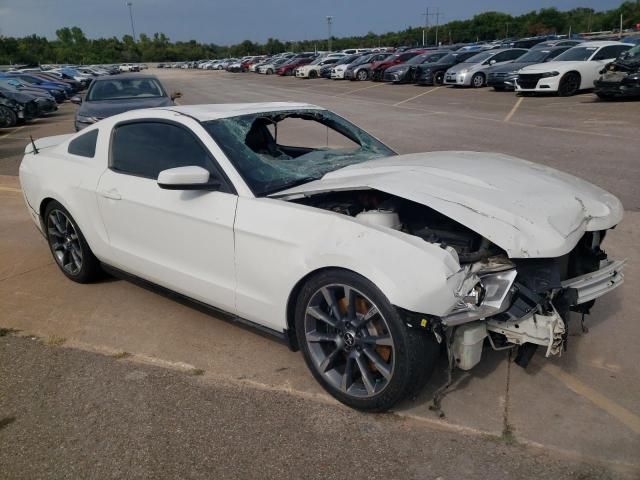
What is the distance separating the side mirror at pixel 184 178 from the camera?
322 cm

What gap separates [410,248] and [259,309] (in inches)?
41.0

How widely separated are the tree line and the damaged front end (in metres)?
89.2

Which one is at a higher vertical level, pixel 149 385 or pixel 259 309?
pixel 259 309

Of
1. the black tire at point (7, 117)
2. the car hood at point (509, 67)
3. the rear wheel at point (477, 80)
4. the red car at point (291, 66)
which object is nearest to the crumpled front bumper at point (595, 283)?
the car hood at point (509, 67)

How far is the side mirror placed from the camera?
3.22 meters

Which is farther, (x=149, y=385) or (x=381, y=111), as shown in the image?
(x=381, y=111)

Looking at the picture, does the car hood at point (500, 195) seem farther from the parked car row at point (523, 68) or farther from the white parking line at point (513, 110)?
the parked car row at point (523, 68)

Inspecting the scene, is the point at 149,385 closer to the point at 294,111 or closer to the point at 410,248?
the point at 410,248

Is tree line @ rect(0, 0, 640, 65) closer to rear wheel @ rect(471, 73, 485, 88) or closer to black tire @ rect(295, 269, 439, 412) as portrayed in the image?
rear wheel @ rect(471, 73, 485, 88)

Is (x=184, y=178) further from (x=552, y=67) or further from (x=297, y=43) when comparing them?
(x=297, y=43)

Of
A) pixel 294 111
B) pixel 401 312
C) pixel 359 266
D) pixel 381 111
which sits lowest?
pixel 381 111

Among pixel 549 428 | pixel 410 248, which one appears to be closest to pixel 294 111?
pixel 410 248

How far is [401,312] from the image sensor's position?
2623 mm

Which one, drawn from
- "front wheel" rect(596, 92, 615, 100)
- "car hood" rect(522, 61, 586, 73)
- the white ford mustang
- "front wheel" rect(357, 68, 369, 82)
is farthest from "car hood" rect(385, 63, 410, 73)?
the white ford mustang
